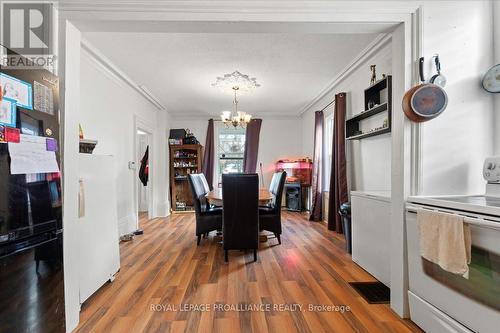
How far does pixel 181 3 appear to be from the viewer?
64.9 inches

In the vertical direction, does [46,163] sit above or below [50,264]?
above

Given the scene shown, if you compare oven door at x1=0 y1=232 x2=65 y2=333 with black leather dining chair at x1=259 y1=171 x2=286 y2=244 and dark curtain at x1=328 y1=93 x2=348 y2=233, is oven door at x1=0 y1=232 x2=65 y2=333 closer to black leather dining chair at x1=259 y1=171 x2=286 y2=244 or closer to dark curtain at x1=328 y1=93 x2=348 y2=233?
black leather dining chair at x1=259 y1=171 x2=286 y2=244

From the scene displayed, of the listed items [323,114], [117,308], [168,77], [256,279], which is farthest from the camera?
[323,114]

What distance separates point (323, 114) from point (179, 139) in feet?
11.4

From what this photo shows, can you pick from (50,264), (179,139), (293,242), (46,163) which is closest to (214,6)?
(46,163)

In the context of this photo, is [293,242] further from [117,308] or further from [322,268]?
[117,308]

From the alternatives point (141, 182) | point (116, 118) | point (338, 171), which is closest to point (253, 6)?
point (338, 171)

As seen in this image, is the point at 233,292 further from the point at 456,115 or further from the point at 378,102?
the point at 378,102

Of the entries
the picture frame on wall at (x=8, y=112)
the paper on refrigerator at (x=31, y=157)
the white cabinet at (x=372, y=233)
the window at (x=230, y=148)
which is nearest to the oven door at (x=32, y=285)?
the paper on refrigerator at (x=31, y=157)

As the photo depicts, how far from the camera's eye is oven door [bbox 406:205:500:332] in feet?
3.68

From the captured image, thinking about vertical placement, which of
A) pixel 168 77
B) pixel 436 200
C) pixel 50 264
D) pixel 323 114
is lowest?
pixel 50 264

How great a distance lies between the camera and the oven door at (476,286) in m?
1.12

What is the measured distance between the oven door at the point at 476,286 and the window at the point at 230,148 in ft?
17.3

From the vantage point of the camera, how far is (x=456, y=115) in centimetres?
167
